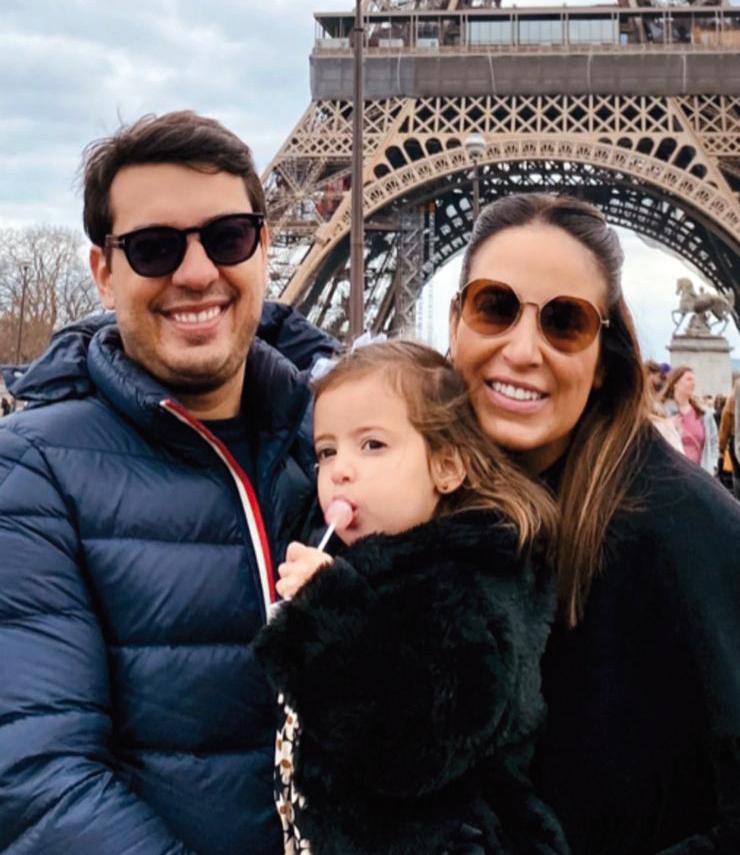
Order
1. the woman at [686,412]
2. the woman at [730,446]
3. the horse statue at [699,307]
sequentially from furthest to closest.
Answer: the horse statue at [699,307] < the woman at [686,412] < the woman at [730,446]

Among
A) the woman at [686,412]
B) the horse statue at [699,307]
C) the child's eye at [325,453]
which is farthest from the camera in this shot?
the horse statue at [699,307]

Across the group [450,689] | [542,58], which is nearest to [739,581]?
[450,689]

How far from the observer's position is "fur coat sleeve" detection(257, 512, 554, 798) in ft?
5.29

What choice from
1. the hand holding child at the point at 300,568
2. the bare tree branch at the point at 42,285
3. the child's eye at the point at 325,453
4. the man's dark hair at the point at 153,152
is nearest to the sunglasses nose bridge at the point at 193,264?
the man's dark hair at the point at 153,152

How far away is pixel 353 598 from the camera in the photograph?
1.70 m

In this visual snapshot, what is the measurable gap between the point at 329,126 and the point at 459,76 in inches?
135

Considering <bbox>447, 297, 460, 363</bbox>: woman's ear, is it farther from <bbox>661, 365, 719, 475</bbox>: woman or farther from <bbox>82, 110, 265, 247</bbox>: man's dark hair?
<bbox>661, 365, 719, 475</bbox>: woman

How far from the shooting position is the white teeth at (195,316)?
2.19 meters

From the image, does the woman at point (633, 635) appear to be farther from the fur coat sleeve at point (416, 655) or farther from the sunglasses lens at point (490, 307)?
the fur coat sleeve at point (416, 655)

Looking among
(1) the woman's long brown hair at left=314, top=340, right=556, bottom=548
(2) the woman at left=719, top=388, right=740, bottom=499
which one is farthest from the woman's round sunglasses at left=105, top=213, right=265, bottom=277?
(2) the woman at left=719, top=388, right=740, bottom=499

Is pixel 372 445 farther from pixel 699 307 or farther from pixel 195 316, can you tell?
pixel 699 307

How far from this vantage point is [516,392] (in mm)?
2020

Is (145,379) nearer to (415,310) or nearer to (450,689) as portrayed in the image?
(450,689)

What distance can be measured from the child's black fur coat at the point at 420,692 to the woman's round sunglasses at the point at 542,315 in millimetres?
432
